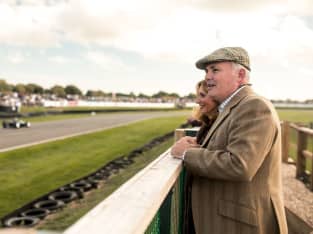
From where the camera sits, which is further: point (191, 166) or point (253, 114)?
point (191, 166)

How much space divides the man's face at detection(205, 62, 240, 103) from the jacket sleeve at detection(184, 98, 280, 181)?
9.3 inches

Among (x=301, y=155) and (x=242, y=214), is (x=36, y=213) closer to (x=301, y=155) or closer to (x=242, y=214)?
(x=301, y=155)

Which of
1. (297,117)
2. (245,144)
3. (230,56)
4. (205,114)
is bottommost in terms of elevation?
(297,117)

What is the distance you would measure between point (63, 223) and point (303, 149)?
18.1 ft

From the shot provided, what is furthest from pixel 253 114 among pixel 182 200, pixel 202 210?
pixel 182 200

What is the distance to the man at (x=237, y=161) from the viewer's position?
225 centimetres

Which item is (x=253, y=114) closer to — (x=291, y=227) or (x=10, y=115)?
(x=291, y=227)

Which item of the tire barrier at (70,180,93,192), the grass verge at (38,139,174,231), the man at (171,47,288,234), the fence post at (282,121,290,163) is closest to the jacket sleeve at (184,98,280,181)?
the man at (171,47,288,234)

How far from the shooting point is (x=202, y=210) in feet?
8.16

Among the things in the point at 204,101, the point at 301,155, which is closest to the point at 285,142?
the point at 301,155

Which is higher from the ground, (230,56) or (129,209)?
(230,56)

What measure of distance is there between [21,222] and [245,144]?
20.7 feet

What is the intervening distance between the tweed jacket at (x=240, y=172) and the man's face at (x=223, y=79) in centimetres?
8

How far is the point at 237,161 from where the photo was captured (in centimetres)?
224
